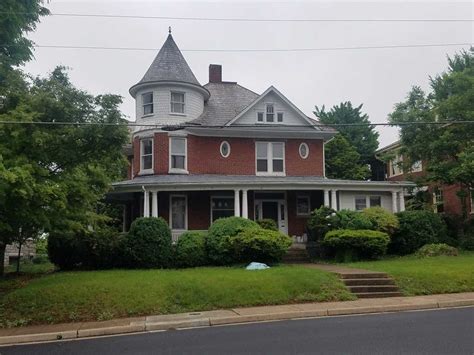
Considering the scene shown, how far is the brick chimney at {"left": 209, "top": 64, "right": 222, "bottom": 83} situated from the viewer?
33.2 metres

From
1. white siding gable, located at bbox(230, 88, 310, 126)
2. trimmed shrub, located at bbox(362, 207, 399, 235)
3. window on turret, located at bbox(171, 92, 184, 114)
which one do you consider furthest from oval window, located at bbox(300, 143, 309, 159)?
window on turret, located at bbox(171, 92, 184, 114)

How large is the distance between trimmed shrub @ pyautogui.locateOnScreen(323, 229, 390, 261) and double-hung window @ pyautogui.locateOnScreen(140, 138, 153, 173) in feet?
34.8

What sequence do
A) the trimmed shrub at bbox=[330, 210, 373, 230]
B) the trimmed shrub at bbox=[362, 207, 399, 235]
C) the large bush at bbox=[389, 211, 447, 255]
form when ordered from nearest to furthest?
the trimmed shrub at bbox=[330, 210, 373, 230] → the trimmed shrub at bbox=[362, 207, 399, 235] → the large bush at bbox=[389, 211, 447, 255]

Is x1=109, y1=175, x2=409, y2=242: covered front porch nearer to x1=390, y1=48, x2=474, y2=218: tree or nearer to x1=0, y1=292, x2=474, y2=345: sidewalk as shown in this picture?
x1=390, y1=48, x2=474, y2=218: tree

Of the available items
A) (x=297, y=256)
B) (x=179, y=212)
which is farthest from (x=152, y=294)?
(x=179, y=212)

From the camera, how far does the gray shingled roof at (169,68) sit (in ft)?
92.3

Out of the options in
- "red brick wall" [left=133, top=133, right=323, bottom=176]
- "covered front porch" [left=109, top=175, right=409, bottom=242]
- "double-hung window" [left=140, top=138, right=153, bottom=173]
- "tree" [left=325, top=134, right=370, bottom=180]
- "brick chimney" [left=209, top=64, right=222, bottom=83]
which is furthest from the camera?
"tree" [left=325, top=134, right=370, bottom=180]

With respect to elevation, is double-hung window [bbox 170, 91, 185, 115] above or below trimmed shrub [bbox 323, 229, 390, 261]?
above

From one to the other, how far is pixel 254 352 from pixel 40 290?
7.71m

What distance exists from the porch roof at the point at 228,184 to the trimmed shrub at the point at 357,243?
3.76 metres

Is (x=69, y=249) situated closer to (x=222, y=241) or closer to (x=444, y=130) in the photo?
(x=222, y=241)

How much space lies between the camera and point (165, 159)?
27156mm

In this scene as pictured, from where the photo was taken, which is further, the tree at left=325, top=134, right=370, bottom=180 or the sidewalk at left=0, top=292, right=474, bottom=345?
the tree at left=325, top=134, right=370, bottom=180

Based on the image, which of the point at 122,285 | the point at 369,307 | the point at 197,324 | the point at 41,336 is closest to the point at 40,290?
the point at 122,285
